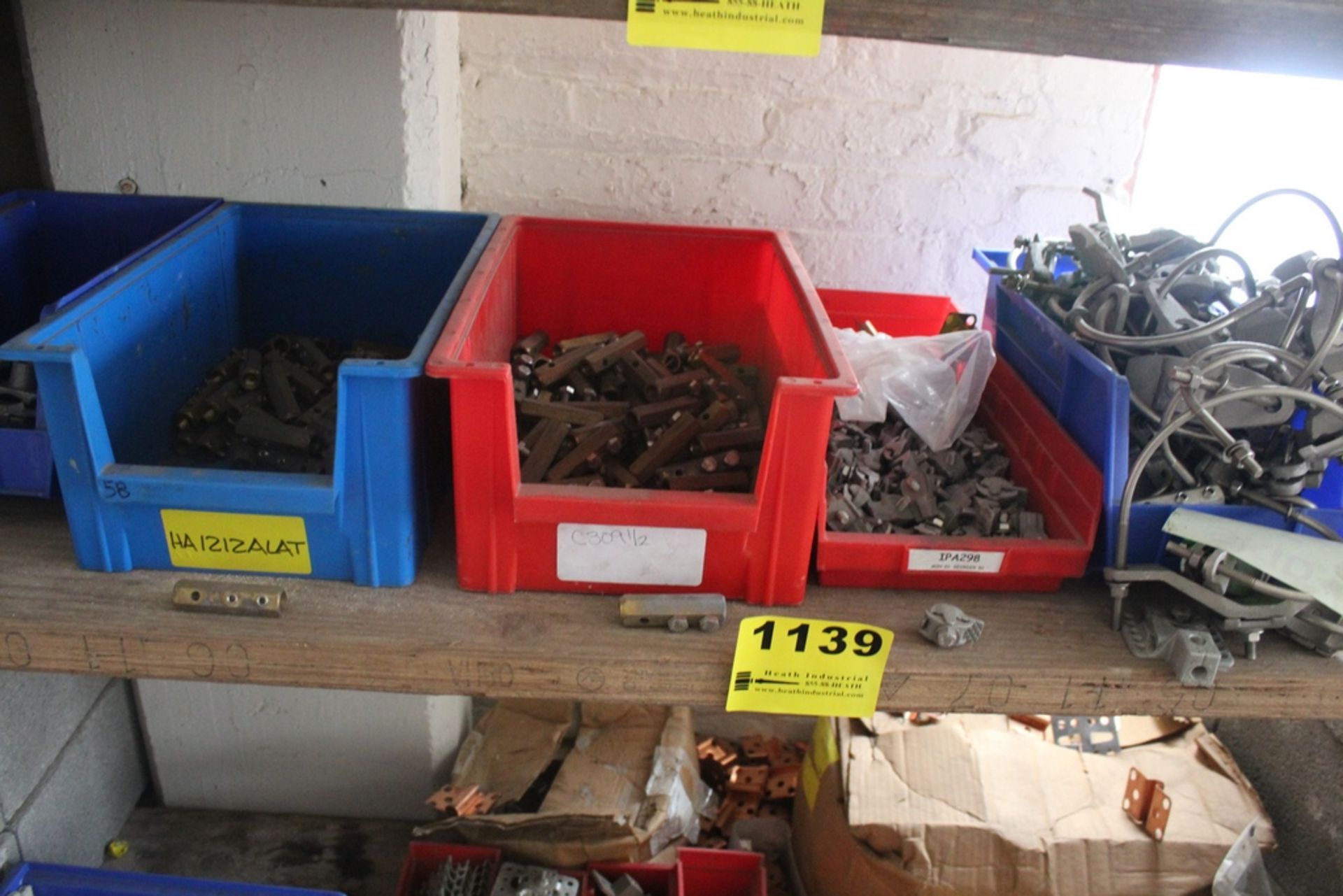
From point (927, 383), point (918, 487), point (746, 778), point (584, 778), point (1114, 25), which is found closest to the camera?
point (1114, 25)

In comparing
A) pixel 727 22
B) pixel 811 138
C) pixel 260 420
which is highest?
pixel 727 22

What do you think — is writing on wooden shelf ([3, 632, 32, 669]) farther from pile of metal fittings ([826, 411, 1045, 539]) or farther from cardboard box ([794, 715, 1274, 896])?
cardboard box ([794, 715, 1274, 896])

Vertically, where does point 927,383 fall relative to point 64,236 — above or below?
below

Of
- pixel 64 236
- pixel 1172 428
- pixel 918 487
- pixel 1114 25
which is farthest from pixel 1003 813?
pixel 64 236

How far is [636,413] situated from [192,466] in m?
0.46

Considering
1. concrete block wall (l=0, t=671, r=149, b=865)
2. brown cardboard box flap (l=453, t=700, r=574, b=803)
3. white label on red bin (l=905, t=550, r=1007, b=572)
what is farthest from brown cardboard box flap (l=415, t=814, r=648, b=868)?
white label on red bin (l=905, t=550, r=1007, b=572)

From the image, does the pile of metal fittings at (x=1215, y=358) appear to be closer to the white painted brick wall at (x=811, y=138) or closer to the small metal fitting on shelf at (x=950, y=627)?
the small metal fitting on shelf at (x=950, y=627)

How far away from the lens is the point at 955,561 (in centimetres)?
90

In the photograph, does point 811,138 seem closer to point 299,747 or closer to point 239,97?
point 239,97

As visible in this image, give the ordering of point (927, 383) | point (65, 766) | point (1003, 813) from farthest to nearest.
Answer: point (65, 766) → point (1003, 813) → point (927, 383)

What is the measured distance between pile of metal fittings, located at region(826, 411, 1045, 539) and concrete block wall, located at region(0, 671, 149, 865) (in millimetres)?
1115

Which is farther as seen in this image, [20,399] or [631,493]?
[20,399]

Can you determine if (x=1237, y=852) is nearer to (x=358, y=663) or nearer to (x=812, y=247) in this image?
(x=812, y=247)

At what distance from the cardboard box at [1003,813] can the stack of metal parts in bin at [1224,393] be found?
1.80 feet
